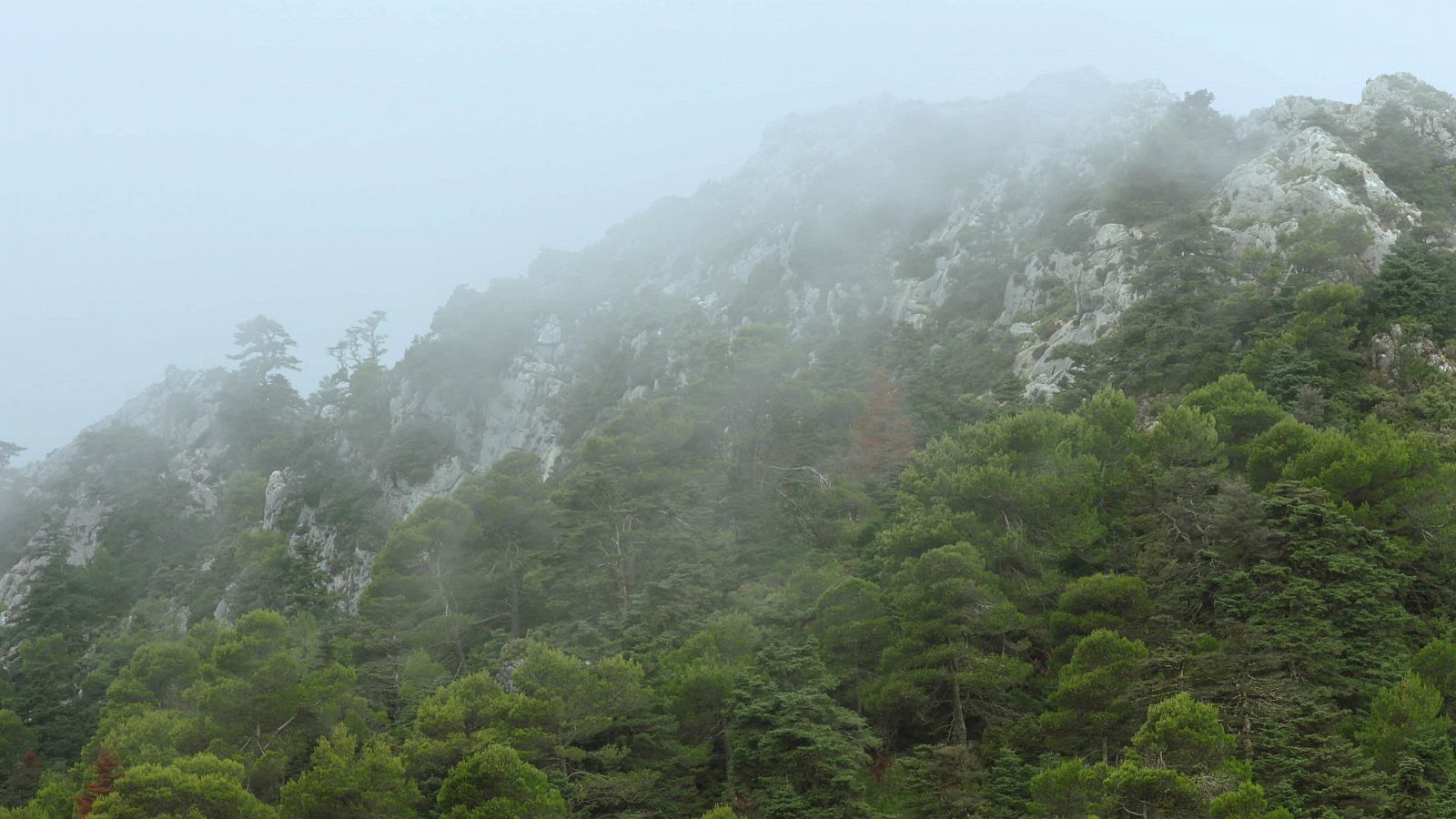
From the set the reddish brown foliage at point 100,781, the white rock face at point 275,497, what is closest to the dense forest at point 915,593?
the reddish brown foliage at point 100,781

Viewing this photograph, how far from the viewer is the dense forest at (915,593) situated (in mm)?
25375

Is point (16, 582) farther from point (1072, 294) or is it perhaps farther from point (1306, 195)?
point (1306, 195)

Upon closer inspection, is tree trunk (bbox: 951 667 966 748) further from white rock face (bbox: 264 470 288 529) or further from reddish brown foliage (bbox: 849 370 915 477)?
white rock face (bbox: 264 470 288 529)

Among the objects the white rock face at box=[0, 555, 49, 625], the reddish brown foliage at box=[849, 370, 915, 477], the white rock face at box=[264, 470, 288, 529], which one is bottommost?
the white rock face at box=[0, 555, 49, 625]

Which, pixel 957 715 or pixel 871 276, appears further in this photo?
pixel 871 276

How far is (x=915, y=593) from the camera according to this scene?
30375 mm

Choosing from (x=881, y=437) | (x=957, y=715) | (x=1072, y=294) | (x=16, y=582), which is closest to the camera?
(x=957, y=715)

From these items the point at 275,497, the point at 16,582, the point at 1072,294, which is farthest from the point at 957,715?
the point at 16,582

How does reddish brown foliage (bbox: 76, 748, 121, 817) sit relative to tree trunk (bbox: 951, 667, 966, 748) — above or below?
above

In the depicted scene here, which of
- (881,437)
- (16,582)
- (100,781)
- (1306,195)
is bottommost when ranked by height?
(16,582)

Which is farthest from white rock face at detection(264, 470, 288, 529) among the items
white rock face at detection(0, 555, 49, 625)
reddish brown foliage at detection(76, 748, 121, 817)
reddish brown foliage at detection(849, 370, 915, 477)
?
reddish brown foliage at detection(849, 370, 915, 477)

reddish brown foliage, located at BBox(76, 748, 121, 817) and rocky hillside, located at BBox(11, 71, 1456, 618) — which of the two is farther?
rocky hillside, located at BBox(11, 71, 1456, 618)

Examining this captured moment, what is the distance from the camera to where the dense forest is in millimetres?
25375

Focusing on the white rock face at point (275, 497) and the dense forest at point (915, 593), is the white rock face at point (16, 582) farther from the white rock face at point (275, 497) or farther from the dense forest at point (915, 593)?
the white rock face at point (275, 497)
